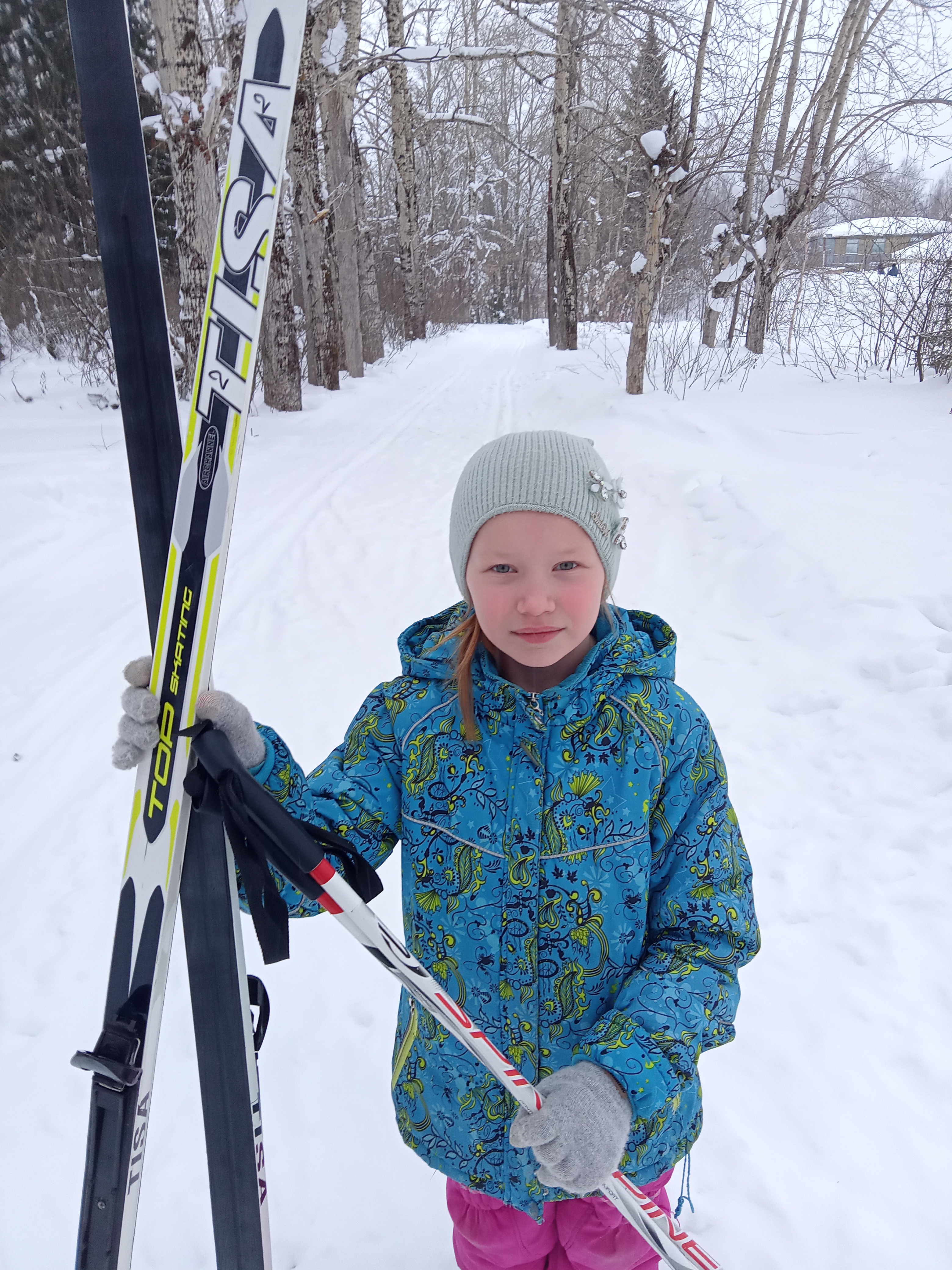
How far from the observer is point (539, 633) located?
3.37 ft

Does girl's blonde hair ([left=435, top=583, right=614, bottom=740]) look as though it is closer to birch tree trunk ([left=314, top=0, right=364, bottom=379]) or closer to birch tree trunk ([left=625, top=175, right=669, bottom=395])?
birch tree trunk ([left=625, top=175, right=669, bottom=395])

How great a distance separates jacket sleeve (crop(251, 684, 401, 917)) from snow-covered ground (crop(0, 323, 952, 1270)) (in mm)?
1005


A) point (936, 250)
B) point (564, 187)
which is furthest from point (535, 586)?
point (564, 187)

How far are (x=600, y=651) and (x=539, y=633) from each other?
0.40 feet

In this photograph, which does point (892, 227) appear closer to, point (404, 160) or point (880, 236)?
point (880, 236)

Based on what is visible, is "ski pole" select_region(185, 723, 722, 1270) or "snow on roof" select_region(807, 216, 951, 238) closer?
"ski pole" select_region(185, 723, 722, 1270)

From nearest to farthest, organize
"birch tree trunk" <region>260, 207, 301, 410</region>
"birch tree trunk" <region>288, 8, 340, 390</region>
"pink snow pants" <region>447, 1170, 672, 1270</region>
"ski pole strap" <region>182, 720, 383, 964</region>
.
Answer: "ski pole strap" <region>182, 720, 383, 964</region> < "pink snow pants" <region>447, 1170, 672, 1270</region> < "birch tree trunk" <region>288, 8, 340, 390</region> < "birch tree trunk" <region>260, 207, 301, 410</region>

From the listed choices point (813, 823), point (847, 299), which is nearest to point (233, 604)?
point (813, 823)

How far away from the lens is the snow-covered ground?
1.61 meters

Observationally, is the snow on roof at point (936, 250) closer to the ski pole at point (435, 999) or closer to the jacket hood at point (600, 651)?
the jacket hood at point (600, 651)

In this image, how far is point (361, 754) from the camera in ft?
3.76

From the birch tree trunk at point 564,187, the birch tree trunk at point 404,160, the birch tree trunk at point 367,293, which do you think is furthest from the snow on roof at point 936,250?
the birch tree trunk at point 367,293

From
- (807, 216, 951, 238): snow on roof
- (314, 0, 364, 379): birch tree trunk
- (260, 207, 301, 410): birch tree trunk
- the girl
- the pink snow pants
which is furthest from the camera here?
(260, 207, 301, 410): birch tree trunk

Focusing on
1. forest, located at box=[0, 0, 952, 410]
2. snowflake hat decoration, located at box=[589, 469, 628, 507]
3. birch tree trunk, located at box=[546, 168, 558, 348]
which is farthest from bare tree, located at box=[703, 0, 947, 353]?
snowflake hat decoration, located at box=[589, 469, 628, 507]
